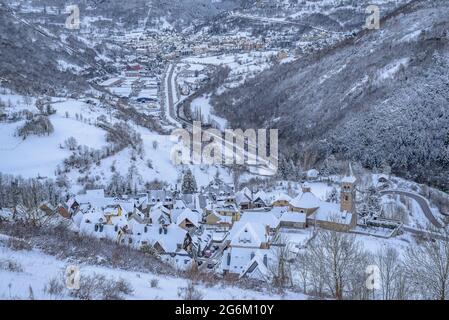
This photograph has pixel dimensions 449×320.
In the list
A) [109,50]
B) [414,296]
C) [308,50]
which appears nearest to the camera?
[414,296]

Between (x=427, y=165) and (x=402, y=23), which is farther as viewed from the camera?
(x=402, y=23)

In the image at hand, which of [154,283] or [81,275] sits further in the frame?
[154,283]

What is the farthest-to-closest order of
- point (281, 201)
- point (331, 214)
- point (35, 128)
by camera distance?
point (35, 128)
point (281, 201)
point (331, 214)

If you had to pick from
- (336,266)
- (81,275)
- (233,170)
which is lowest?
(336,266)

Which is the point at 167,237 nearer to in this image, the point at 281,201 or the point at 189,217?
the point at 189,217

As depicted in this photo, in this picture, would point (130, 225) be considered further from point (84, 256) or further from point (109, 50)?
point (109, 50)

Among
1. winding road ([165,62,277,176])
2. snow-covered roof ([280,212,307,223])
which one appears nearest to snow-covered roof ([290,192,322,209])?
snow-covered roof ([280,212,307,223])

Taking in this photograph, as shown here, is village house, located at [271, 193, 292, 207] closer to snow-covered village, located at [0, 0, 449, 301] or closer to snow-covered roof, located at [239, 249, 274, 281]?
snow-covered village, located at [0, 0, 449, 301]

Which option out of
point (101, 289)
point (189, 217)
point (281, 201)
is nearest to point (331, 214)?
point (281, 201)
